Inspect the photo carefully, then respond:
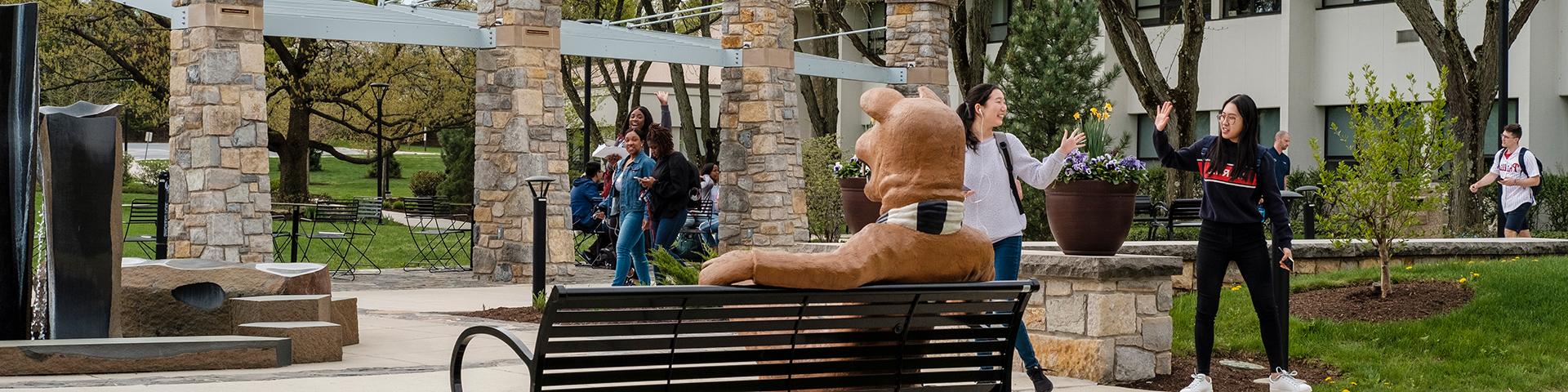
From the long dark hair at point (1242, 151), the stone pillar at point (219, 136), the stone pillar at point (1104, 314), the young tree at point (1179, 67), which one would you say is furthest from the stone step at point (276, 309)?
the young tree at point (1179, 67)

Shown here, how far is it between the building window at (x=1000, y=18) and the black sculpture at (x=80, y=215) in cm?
2868

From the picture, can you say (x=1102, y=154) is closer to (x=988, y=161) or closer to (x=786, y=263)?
(x=988, y=161)

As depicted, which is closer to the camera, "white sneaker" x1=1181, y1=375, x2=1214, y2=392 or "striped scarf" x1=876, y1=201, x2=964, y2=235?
"striped scarf" x1=876, y1=201, x2=964, y2=235

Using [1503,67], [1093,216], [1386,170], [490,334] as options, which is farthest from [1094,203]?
[1503,67]

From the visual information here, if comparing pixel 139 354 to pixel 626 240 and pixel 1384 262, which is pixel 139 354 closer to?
pixel 626 240

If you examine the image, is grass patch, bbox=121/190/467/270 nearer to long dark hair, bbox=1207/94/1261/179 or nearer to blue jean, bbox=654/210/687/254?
blue jean, bbox=654/210/687/254

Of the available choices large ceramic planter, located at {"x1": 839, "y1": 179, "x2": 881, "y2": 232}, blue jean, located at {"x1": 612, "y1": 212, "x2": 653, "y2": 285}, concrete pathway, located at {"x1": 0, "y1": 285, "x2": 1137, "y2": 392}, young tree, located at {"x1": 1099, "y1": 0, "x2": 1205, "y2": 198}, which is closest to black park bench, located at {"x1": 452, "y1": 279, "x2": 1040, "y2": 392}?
concrete pathway, located at {"x1": 0, "y1": 285, "x2": 1137, "y2": 392}

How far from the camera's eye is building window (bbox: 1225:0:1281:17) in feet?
96.9

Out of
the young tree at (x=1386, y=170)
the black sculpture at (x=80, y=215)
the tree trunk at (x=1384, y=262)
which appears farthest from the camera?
the tree trunk at (x=1384, y=262)

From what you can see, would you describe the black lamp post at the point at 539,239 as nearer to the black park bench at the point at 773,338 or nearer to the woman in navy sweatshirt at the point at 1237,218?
the woman in navy sweatshirt at the point at 1237,218

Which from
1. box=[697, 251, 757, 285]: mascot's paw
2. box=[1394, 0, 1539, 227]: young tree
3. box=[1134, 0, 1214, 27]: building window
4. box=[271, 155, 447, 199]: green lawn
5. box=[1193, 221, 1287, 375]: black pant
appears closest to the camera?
box=[697, 251, 757, 285]: mascot's paw

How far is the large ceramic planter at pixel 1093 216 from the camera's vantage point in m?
8.14

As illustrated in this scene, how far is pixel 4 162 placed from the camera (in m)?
7.45

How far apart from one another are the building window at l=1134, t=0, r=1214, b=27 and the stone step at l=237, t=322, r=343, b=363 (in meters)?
24.9
